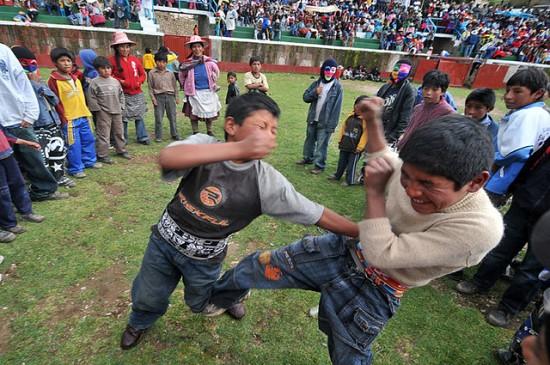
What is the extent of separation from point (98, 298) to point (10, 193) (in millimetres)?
1865

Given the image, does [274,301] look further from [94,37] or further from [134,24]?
[134,24]

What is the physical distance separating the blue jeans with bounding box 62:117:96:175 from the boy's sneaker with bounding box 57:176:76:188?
30cm

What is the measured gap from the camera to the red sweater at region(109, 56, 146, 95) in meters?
5.83

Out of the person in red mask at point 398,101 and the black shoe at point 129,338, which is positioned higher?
the person in red mask at point 398,101

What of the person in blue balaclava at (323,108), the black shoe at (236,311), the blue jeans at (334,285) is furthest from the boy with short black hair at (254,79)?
the blue jeans at (334,285)

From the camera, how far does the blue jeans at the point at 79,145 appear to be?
4.82 m

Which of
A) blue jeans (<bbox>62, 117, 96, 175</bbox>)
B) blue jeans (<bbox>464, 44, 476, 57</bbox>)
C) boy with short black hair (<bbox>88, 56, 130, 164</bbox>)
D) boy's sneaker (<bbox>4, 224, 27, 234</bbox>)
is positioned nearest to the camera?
boy's sneaker (<bbox>4, 224, 27, 234</bbox>)

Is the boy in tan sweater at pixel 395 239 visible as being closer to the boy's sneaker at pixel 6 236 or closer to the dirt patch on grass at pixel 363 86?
the boy's sneaker at pixel 6 236

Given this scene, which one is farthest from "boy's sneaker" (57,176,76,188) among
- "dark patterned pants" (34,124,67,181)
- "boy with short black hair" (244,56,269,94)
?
"boy with short black hair" (244,56,269,94)

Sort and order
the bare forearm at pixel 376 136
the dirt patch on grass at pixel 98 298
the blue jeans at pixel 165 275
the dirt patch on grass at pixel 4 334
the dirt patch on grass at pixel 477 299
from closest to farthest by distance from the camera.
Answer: the bare forearm at pixel 376 136
the blue jeans at pixel 165 275
the dirt patch on grass at pixel 4 334
the dirt patch on grass at pixel 98 298
the dirt patch on grass at pixel 477 299

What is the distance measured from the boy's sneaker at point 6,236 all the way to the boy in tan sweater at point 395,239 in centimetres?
301

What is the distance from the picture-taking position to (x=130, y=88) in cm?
598

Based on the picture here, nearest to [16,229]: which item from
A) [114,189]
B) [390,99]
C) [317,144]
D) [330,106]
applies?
[114,189]

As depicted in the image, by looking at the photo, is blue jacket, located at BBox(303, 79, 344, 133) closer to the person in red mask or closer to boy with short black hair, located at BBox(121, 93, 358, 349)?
the person in red mask
